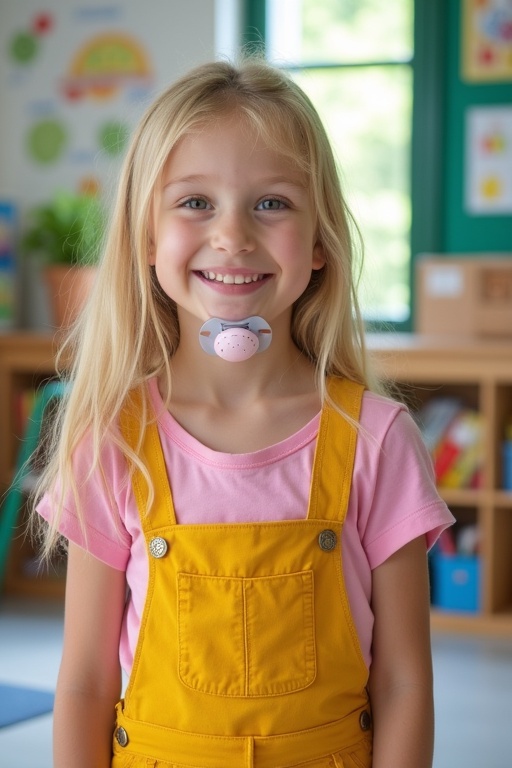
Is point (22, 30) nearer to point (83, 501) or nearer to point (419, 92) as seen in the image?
point (419, 92)

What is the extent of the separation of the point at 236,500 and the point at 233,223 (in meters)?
0.28

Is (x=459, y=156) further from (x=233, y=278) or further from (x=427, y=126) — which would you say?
(x=233, y=278)

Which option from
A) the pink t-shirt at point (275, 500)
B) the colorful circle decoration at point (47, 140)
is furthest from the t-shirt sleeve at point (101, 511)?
the colorful circle decoration at point (47, 140)

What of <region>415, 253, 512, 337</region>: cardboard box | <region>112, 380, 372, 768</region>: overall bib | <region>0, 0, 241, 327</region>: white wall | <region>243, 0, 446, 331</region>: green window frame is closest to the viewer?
<region>112, 380, 372, 768</region>: overall bib

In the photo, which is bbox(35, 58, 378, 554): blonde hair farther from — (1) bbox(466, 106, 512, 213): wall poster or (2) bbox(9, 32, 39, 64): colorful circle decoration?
(2) bbox(9, 32, 39, 64): colorful circle decoration

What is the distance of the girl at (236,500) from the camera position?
1.08 meters

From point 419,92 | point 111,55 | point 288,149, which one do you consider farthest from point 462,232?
A: point 288,149

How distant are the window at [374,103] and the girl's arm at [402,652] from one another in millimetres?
2780

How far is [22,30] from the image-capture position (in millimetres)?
4176

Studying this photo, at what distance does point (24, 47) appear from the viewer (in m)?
4.19

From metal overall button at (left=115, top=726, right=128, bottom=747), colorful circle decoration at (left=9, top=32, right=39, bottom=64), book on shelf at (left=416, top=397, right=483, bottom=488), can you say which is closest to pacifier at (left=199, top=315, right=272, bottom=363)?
metal overall button at (left=115, top=726, right=128, bottom=747)

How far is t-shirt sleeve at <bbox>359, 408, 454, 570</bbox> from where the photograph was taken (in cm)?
112

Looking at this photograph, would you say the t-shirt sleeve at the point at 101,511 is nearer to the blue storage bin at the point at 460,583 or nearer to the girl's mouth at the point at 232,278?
the girl's mouth at the point at 232,278

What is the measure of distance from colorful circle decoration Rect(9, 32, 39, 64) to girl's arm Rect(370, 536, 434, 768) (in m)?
3.50
